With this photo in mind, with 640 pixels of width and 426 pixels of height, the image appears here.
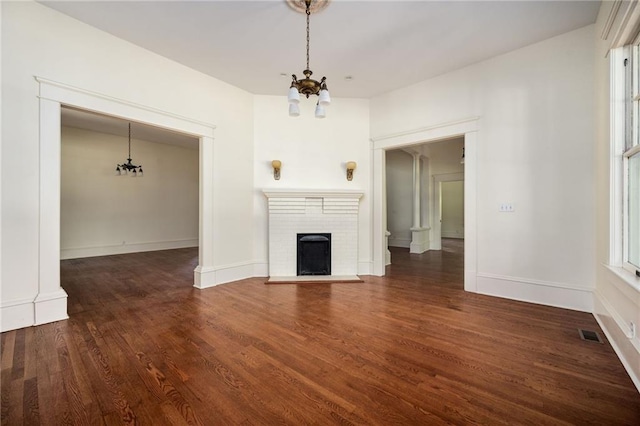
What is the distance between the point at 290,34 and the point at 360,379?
11.3ft

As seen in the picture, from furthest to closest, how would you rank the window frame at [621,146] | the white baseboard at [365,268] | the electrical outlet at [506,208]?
the white baseboard at [365,268] → the electrical outlet at [506,208] → the window frame at [621,146]

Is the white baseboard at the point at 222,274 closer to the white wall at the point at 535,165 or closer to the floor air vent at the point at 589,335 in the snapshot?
the white wall at the point at 535,165

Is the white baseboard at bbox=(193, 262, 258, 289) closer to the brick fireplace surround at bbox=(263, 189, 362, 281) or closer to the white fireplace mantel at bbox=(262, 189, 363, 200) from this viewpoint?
the brick fireplace surround at bbox=(263, 189, 362, 281)

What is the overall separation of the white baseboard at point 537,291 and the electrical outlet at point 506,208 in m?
0.85

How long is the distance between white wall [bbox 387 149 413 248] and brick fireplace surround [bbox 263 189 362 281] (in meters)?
3.91

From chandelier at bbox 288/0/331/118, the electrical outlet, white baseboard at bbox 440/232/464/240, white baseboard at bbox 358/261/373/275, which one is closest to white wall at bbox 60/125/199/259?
white baseboard at bbox 358/261/373/275

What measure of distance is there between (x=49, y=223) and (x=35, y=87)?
1336mm

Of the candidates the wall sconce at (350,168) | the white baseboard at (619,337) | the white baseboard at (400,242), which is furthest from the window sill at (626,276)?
the white baseboard at (400,242)

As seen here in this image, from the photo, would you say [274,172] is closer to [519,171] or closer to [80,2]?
[80,2]

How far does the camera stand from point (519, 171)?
3.29 meters

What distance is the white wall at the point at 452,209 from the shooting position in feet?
36.8

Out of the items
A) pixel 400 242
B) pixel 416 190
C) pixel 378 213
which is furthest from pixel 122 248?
pixel 416 190

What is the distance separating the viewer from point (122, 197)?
6.91 m

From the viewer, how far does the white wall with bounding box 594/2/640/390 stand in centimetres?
184
